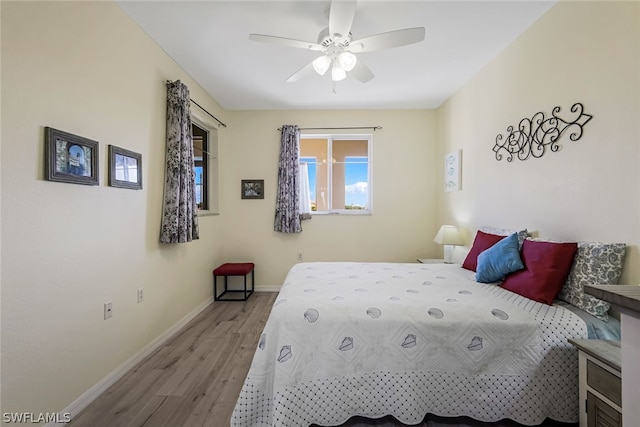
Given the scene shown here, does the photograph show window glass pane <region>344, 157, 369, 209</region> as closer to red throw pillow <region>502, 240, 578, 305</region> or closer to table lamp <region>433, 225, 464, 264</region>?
table lamp <region>433, 225, 464, 264</region>

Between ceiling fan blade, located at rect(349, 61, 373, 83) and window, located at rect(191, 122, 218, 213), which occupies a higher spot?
ceiling fan blade, located at rect(349, 61, 373, 83)

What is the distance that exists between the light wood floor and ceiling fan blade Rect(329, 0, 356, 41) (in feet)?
7.93

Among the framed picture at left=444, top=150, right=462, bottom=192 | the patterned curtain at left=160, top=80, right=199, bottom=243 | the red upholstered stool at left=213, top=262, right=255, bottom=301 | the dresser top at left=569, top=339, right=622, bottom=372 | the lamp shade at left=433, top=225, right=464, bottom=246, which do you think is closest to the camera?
the dresser top at left=569, top=339, right=622, bottom=372

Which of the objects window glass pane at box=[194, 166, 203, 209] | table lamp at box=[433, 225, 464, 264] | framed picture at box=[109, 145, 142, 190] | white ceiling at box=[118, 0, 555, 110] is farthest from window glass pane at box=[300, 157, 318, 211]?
framed picture at box=[109, 145, 142, 190]

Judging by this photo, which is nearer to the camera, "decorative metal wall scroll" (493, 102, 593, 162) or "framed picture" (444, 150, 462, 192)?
"decorative metal wall scroll" (493, 102, 593, 162)

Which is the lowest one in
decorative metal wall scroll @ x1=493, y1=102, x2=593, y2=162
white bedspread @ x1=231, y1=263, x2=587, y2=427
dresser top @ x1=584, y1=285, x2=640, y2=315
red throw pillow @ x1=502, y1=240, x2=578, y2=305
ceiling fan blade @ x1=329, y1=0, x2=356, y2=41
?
white bedspread @ x1=231, y1=263, x2=587, y2=427

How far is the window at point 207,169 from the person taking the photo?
12.2ft

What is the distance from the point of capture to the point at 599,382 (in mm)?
1228

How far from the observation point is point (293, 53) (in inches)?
98.8

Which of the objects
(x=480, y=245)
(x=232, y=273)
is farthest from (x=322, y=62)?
(x=232, y=273)

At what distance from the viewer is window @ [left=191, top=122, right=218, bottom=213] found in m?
3.71

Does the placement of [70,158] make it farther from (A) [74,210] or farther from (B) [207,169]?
(B) [207,169]

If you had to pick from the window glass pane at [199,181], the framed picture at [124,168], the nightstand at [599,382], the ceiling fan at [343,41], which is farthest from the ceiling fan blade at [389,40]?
the window glass pane at [199,181]

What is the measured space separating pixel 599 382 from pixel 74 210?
2.88 metres
